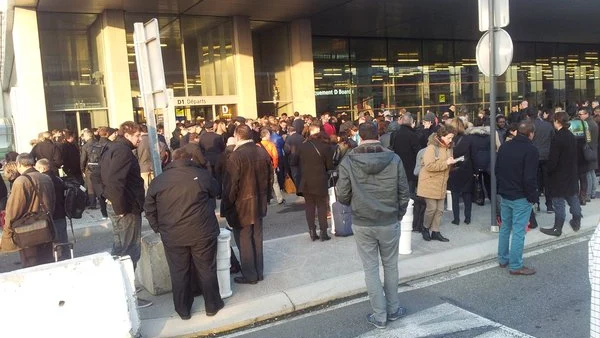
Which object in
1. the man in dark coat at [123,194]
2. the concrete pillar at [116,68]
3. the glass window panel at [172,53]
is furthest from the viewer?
the glass window panel at [172,53]

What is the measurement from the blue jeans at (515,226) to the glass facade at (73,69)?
15854mm

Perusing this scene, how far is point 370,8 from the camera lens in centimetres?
2098

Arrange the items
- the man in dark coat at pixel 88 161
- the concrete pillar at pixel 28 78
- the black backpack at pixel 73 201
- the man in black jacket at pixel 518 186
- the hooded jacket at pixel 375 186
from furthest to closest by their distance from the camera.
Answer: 1. the concrete pillar at pixel 28 78
2. the man in dark coat at pixel 88 161
3. the black backpack at pixel 73 201
4. the man in black jacket at pixel 518 186
5. the hooded jacket at pixel 375 186

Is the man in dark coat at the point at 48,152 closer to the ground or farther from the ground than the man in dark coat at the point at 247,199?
farther from the ground

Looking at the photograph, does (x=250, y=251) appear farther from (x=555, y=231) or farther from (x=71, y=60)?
(x=71, y=60)

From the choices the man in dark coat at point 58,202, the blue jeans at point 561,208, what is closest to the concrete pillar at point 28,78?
the man in dark coat at point 58,202

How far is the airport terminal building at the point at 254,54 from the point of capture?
57.8 ft

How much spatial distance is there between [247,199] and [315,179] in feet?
6.28

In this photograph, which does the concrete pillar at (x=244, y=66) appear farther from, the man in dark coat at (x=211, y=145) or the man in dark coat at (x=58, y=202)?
the man in dark coat at (x=58, y=202)

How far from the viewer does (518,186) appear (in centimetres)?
600

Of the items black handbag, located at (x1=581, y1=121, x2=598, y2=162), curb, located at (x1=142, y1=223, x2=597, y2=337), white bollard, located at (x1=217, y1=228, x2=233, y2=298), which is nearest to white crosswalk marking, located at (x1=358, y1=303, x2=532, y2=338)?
curb, located at (x1=142, y1=223, x2=597, y2=337)

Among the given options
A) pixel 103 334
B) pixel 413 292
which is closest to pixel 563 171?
pixel 413 292

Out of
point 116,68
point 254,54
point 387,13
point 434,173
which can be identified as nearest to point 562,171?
point 434,173

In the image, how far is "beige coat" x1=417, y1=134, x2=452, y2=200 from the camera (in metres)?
7.27
